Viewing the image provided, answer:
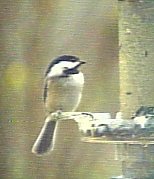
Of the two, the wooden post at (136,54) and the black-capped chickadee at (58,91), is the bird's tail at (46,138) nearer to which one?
the black-capped chickadee at (58,91)

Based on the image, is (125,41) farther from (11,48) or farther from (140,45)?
(11,48)

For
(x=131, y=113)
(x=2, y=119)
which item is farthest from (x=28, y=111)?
(x=131, y=113)

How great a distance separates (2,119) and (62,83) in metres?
0.11

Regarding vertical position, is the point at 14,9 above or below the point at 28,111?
above

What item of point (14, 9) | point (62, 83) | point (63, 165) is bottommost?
point (63, 165)

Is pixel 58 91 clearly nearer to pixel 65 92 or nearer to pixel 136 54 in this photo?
pixel 65 92

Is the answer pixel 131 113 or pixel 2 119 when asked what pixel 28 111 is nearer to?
pixel 2 119

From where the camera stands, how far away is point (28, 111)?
0.61 meters

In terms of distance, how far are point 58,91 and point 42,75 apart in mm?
31

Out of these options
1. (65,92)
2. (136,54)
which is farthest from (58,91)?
(136,54)

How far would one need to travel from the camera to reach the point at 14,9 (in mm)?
620

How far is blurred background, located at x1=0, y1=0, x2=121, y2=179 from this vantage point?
23.1 inches

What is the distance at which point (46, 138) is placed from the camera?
1.95 feet

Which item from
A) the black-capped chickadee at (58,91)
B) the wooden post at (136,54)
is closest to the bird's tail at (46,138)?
the black-capped chickadee at (58,91)
